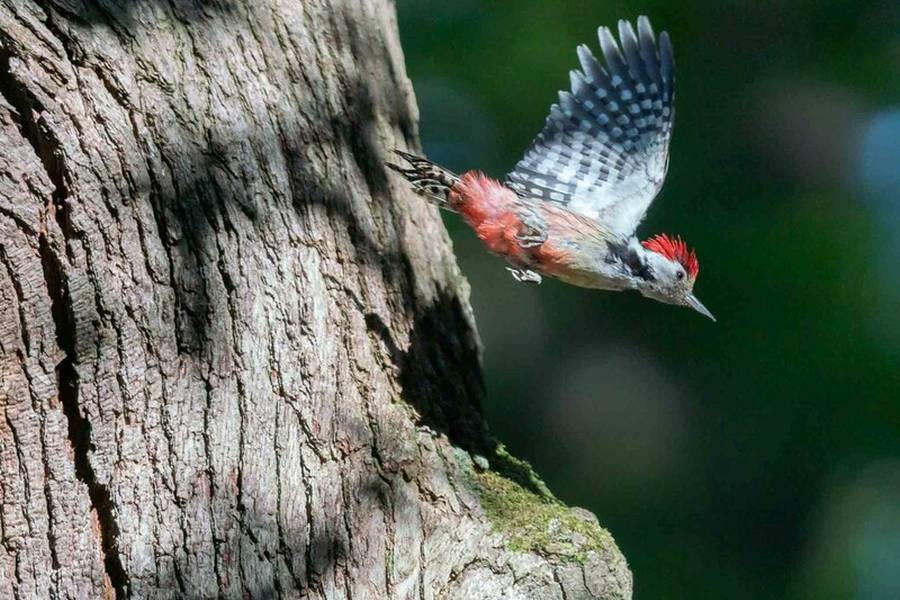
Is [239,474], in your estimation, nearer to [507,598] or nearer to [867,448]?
[507,598]

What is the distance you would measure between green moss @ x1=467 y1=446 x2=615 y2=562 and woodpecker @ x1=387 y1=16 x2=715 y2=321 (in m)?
1.39

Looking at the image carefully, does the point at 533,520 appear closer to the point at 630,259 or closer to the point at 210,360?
the point at 210,360

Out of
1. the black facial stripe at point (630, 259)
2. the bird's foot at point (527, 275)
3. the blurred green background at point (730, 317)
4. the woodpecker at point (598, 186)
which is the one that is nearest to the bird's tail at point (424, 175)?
the woodpecker at point (598, 186)

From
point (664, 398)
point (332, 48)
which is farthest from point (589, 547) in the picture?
point (664, 398)

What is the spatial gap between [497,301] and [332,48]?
20.5ft

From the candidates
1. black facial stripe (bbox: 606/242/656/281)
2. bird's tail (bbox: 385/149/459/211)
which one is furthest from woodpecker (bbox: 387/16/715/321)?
bird's tail (bbox: 385/149/459/211)

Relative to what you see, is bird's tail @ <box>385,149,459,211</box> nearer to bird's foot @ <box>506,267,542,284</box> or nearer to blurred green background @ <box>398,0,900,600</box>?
bird's foot @ <box>506,267,542,284</box>

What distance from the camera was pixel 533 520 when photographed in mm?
3180

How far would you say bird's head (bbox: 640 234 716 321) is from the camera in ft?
16.1

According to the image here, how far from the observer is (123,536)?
2715mm

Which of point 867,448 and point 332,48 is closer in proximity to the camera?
point 332,48

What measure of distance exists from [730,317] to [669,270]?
4.00m

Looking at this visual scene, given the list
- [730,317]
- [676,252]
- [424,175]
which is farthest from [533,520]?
[730,317]

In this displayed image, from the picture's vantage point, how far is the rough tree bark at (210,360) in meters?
2.75
